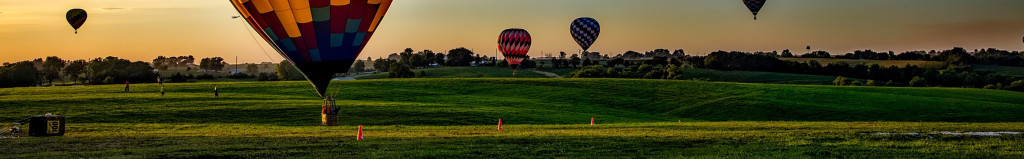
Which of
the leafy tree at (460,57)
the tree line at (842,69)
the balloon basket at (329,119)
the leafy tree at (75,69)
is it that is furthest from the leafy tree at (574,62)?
the balloon basket at (329,119)

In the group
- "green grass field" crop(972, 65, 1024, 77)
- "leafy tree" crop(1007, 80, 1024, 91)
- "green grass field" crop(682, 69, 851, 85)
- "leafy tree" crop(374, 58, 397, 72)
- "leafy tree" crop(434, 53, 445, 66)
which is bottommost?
"leafy tree" crop(1007, 80, 1024, 91)

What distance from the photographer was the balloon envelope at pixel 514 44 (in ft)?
278

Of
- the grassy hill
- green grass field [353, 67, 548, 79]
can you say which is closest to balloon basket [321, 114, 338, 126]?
the grassy hill

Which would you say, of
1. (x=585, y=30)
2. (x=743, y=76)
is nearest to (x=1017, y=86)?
(x=585, y=30)

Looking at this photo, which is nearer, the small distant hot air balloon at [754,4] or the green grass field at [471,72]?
the small distant hot air balloon at [754,4]

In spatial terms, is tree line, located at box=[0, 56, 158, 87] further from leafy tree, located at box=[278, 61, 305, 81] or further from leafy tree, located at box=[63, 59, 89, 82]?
leafy tree, located at box=[278, 61, 305, 81]

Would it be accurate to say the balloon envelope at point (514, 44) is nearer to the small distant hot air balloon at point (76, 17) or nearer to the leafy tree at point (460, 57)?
the small distant hot air balloon at point (76, 17)

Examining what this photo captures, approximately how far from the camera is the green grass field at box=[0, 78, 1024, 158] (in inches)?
823

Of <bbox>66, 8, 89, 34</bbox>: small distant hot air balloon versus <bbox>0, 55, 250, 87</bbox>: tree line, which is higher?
<bbox>66, 8, 89, 34</bbox>: small distant hot air balloon

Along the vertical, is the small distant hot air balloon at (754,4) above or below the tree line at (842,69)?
above

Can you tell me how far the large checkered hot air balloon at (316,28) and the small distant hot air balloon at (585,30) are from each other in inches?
2403

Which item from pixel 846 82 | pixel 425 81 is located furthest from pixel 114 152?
pixel 846 82

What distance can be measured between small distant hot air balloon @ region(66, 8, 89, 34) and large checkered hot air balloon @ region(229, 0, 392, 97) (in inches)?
2280

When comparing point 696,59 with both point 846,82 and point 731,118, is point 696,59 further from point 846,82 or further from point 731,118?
point 731,118
